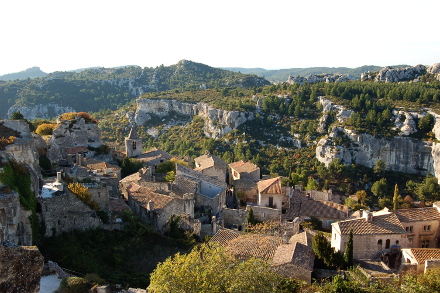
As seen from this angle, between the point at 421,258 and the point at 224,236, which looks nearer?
the point at 421,258

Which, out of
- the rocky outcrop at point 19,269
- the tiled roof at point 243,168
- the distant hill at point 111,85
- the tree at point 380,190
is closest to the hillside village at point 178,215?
the rocky outcrop at point 19,269

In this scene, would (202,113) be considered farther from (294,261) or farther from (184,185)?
(294,261)

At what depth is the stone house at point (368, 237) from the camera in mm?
23984

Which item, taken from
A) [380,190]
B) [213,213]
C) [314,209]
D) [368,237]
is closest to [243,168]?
[314,209]

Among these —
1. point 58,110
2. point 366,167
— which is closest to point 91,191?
point 366,167

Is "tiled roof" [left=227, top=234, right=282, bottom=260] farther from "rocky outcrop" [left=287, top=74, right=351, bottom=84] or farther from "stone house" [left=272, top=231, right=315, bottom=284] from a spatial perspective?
"rocky outcrop" [left=287, top=74, right=351, bottom=84]

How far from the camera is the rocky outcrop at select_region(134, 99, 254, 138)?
299 feet

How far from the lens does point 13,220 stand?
1720 centimetres

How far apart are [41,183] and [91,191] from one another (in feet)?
9.99

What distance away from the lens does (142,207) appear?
26.0m

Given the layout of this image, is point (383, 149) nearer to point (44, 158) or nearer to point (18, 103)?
point (44, 158)

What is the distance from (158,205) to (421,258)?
52.9ft

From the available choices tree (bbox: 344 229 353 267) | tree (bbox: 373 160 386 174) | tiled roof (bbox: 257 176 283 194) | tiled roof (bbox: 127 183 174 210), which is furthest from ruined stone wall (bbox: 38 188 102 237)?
tree (bbox: 373 160 386 174)

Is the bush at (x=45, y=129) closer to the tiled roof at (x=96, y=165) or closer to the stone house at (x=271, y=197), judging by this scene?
the tiled roof at (x=96, y=165)
